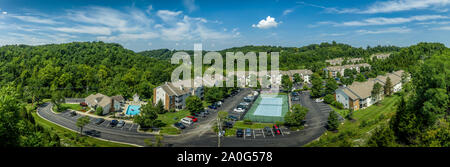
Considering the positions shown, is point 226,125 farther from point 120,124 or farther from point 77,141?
point 77,141

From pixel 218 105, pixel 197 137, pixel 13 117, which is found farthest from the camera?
pixel 218 105

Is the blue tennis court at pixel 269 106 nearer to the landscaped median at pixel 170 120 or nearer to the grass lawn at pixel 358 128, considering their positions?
the grass lawn at pixel 358 128

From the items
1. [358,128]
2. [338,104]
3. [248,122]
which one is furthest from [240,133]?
[338,104]

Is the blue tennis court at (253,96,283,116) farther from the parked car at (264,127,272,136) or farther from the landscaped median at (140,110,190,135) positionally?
the landscaped median at (140,110,190,135)

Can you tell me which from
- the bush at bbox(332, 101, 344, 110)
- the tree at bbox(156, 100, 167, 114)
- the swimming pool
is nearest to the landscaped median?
the tree at bbox(156, 100, 167, 114)

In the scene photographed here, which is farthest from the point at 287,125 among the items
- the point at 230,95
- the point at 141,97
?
the point at 141,97
